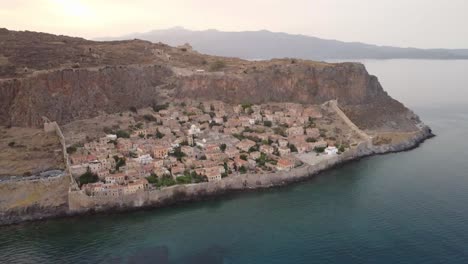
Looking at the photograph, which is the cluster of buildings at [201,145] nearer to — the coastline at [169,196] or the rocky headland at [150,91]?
the coastline at [169,196]

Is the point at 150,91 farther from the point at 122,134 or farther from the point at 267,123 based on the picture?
the point at 267,123

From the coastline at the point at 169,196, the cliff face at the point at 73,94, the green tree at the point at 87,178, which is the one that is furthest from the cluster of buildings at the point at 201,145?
the cliff face at the point at 73,94

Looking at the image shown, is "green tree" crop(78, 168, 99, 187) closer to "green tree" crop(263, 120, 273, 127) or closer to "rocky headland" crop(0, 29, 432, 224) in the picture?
"rocky headland" crop(0, 29, 432, 224)

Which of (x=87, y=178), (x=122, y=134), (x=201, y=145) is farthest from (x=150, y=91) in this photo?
(x=87, y=178)

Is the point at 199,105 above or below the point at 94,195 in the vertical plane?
above

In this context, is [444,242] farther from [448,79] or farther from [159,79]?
[448,79]

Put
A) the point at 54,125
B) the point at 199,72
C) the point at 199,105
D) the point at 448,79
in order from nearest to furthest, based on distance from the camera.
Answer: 1. the point at 54,125
2. the point at 199,105
3. the point at 199,72
4. the point at 448,79

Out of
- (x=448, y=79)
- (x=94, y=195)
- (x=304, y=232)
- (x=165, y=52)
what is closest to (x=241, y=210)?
(x=304, y=232)
